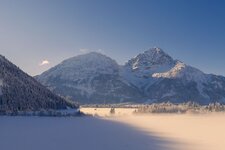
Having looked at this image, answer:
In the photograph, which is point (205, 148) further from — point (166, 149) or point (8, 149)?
point (8, 149)

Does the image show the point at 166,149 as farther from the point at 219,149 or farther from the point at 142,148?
the point at 219,149

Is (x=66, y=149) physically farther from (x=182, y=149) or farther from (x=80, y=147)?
(x=182, y=149)

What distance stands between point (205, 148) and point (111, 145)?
101 feet

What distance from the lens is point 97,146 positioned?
142 meters

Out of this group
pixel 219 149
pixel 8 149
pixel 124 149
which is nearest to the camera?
pixel 8 149

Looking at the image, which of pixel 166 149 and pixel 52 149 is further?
pixel 166 149

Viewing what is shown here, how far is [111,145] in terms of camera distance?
147875 mm

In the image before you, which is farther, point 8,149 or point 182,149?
point 182,149

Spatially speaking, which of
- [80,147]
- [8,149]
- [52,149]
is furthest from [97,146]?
[8,149]

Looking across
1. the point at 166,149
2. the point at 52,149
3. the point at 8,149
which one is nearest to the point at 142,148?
the point at 166,149

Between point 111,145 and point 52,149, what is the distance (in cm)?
2565

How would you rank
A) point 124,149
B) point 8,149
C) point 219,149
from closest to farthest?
1. point 8,149
2. point 124,149
3. point 219,149

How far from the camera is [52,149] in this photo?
128250 millimetres

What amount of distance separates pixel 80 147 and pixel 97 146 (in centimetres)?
640
